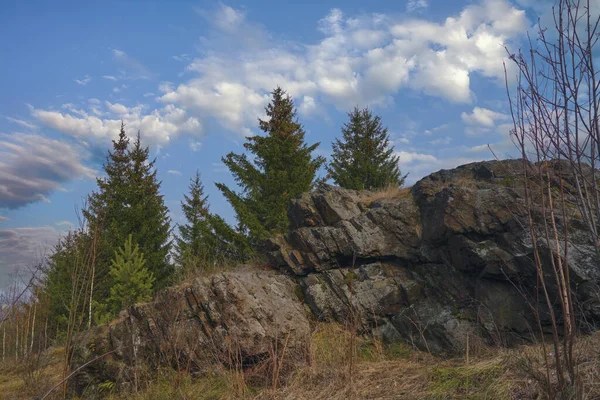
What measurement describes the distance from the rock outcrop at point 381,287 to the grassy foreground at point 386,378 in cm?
38

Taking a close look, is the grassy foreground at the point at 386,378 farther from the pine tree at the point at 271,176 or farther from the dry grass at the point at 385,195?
the pine tree at the point at 271,176

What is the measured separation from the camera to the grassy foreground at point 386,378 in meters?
3.60

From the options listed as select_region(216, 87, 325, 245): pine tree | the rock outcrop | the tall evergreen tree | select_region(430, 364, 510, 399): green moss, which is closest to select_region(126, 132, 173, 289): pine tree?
the tall evergreen tree

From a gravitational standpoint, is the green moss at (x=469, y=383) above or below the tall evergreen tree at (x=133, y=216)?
below

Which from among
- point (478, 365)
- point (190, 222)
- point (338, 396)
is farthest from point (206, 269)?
point (190, 222)

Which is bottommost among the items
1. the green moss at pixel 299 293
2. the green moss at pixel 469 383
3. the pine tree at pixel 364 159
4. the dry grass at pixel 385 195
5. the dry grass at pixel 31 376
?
the dry grass at pixel 31 376

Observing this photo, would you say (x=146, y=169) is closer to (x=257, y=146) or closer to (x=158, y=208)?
(x=158, y=208)

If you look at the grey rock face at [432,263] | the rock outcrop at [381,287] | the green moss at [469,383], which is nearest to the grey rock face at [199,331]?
the rock outcrop at [381,287]

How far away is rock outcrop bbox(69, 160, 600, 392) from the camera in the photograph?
582cm

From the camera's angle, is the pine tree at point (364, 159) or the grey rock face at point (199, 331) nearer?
the grey rock face at point (199, 331)

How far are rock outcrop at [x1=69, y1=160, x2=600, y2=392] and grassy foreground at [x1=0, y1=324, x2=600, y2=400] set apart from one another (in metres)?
0.38

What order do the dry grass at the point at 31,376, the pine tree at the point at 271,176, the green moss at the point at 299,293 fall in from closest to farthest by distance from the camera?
1. the dry grass at the point at 31,376
2. the green moss at the point at 299,293
3. the pine tree at the point at 271,176

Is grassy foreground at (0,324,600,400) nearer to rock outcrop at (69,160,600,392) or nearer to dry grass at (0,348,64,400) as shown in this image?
dry grass at (0,348,64,400)

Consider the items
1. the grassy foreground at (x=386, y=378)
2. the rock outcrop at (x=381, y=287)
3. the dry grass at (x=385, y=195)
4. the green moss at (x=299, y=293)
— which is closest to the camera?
the grassy foreground at (x=386, y=378)
